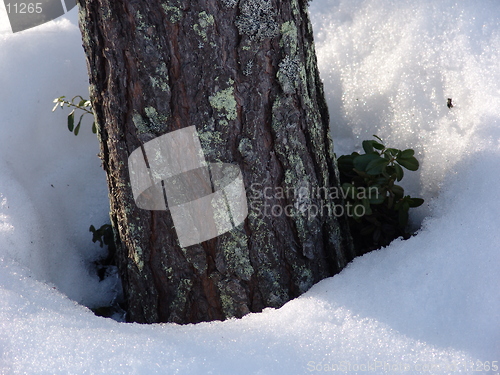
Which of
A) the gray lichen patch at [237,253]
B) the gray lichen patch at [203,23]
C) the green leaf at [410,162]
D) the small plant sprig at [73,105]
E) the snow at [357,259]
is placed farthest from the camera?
the small plant sprig at [73,105]

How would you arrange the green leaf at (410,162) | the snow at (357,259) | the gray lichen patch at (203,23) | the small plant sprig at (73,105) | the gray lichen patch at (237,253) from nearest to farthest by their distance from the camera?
the snow at (357,259) → the gray lichen patch at (203,23) → the gray lichen patch at (237,253) → the green leaf at (410,162) → the small plant sprig at (73,105)

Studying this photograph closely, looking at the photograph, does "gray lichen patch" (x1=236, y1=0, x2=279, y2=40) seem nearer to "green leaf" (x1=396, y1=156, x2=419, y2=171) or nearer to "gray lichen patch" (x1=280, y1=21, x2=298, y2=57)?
"gray lichen patch" (x1=280, y1=21, x2=298, y2=57)

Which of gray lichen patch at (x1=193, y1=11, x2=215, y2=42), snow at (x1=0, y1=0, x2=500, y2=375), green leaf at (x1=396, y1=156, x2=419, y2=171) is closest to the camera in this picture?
snow at (x1=0, y1=0, x2=500, y2=375)

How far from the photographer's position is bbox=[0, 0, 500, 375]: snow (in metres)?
0.93

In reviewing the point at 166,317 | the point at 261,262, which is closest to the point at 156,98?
the point at 261,262

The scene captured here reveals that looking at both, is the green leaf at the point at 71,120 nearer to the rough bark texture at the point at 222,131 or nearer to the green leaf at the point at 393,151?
the rough bark texture at the point at 222,131

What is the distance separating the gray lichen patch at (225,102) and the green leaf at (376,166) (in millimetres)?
450

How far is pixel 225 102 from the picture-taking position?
1099 mm

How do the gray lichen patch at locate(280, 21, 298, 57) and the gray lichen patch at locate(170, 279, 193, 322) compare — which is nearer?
the gray lichen patch at locate(280, 21, 298, 57)

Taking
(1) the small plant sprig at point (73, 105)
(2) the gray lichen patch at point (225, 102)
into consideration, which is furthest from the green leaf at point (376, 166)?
(1) the small plant sprig at point (73, 105)

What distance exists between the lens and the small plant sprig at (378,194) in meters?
1.33

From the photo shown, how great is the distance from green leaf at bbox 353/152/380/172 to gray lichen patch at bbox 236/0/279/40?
46cm

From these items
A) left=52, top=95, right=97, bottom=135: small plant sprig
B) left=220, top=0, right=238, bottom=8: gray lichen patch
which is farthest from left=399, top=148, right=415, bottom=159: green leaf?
left=52, top=95, right=97, bottom=135: small plant sprig

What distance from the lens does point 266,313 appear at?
1.09m
